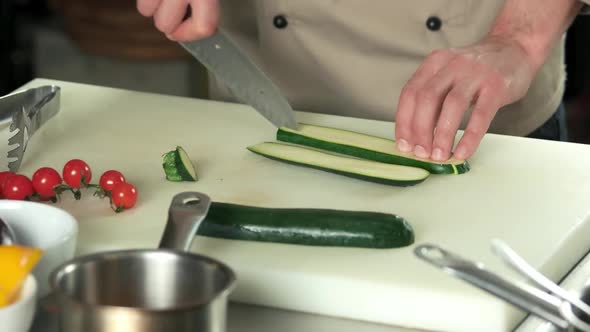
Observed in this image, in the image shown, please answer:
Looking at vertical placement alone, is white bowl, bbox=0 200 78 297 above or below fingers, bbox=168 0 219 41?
below

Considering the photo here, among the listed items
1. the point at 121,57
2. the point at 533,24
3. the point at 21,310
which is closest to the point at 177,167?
the point at 21,310

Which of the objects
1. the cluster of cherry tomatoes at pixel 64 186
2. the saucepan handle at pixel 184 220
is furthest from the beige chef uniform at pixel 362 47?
the saucepan handle at pixel 184 220

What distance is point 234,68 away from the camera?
1733mm

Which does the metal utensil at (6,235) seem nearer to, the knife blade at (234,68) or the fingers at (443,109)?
the knife blade at (234,68)

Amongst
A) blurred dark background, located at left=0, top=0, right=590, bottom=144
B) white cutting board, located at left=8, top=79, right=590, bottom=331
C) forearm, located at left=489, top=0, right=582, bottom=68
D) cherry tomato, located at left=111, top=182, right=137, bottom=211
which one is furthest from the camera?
blurred dark background, located at left=0, top=0, right=590, bottom=144

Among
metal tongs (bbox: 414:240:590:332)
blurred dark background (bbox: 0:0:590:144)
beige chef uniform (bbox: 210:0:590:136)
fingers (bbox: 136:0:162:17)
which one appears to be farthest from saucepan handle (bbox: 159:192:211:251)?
blurred dark background (bbox: 0:0:590:144)

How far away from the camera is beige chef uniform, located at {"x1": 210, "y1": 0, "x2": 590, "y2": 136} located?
2.01 meters

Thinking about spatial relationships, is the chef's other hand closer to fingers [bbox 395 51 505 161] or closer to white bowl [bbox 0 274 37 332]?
fingers [bbox 395 51 505 161]

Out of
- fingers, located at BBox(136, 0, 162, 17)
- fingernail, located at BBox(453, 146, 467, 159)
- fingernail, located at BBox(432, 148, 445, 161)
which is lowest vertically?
fingers, located at BBox(136, 0, 162, 17)

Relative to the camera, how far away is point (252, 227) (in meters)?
1.37

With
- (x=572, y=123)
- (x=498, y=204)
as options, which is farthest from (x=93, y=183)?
(x=572, y=123)

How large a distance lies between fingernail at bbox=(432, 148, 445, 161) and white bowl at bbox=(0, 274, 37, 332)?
30.1 inches

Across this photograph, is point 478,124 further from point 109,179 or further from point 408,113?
point 109,179

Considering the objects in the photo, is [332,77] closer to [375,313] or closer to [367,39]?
[367,39]
